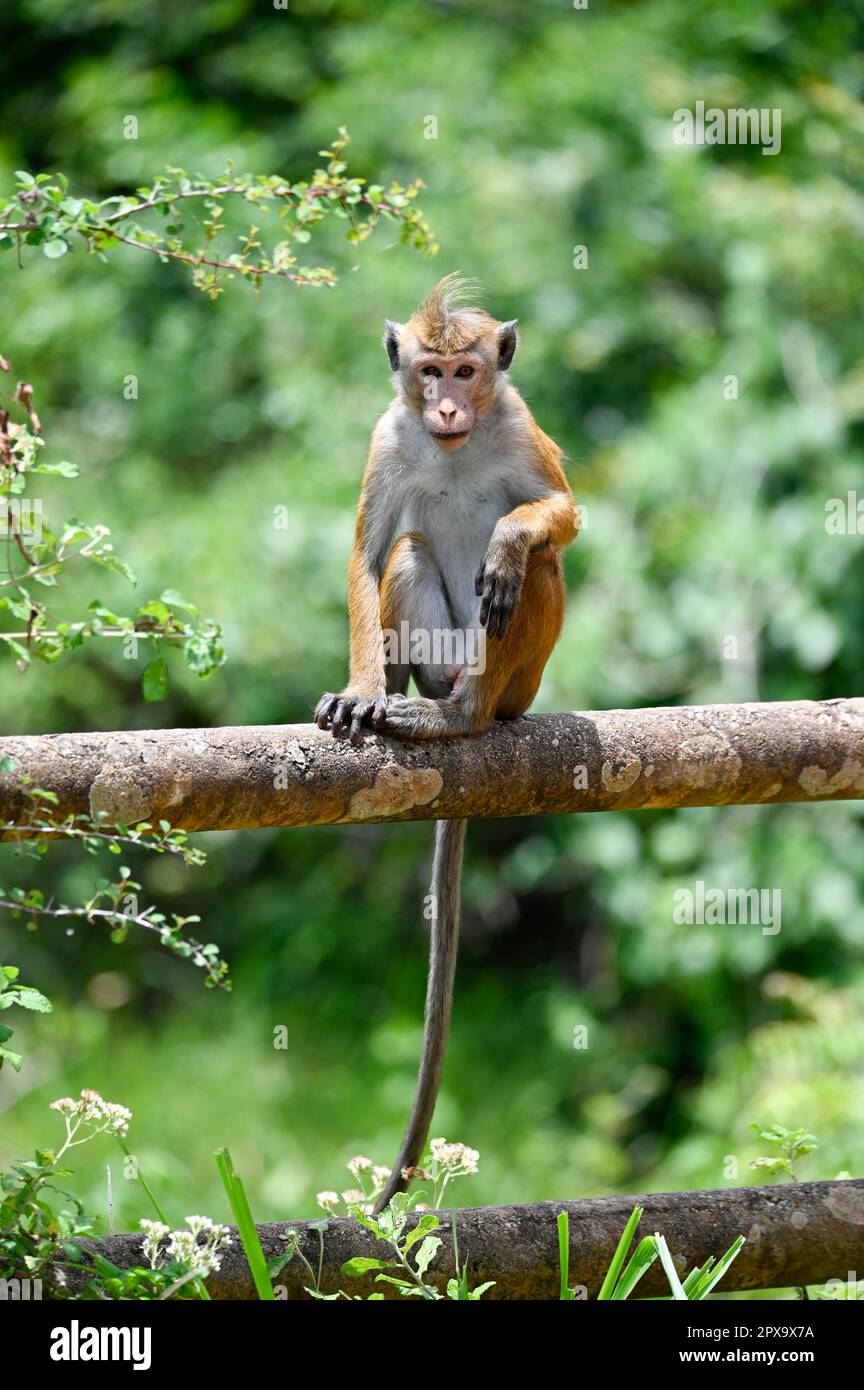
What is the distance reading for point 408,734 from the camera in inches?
195

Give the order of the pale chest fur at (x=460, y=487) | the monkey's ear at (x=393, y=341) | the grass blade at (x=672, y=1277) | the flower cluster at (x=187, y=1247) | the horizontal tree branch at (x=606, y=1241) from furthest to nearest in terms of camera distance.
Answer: the monkey's ear at (x=393, y=341)
the pale chest fur at (x=460, y=487)
the horizontal tree branch at (x=606, y=1241)
the grass blade at (x=672, y=1277)
the flower cluster at (x=187, y=1247)

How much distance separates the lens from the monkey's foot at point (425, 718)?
498cm

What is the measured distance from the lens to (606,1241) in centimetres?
439

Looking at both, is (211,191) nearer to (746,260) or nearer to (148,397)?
(746,260)

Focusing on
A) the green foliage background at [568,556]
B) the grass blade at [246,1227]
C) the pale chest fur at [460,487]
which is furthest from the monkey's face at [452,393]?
the green foliage background at [568,556]

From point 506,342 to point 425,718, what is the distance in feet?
5.93

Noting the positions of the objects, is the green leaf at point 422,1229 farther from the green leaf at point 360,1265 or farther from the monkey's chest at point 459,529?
the monkey's chest at point 459,529

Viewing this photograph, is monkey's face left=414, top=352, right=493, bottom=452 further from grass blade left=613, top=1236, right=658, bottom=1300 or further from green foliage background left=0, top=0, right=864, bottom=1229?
green foliage background left=0, top=0, right=864, bottom=1229

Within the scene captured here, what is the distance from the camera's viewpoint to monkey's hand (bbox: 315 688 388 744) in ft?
16.0

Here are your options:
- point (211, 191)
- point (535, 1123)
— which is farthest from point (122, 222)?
point (535, 1123)

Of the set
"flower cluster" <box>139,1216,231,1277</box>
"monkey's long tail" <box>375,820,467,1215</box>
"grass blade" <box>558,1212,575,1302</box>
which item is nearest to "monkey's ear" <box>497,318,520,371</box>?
"monkey's long tail" <box>375,820,467,1215</box>

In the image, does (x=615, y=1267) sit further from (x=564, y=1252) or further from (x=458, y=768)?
(x=458, y=768)

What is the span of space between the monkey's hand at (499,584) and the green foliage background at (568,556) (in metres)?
3.89

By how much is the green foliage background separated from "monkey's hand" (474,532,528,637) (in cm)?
389
